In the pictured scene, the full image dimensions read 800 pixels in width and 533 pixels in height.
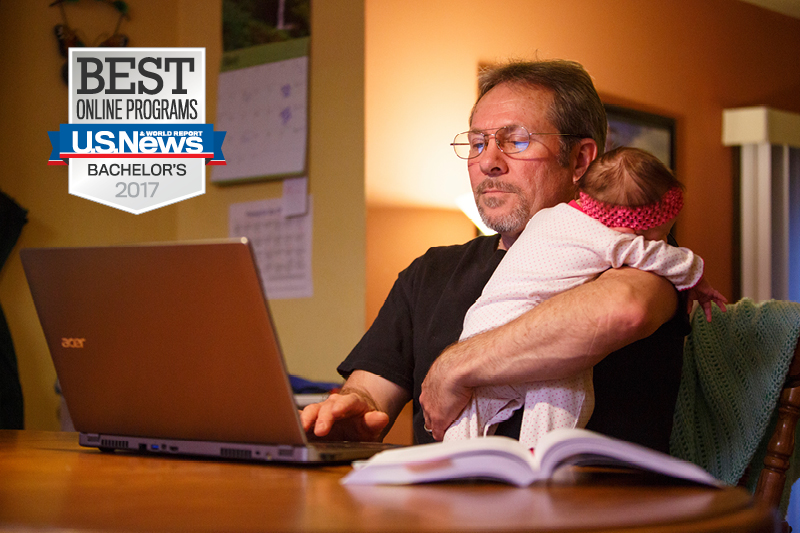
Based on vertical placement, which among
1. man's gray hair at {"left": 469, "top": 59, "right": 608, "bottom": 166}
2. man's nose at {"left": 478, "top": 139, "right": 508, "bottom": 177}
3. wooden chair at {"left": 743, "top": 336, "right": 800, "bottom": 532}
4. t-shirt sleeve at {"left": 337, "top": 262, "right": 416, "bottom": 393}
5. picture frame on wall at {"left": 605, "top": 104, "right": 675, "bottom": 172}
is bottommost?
wooden chair at {"left": 743, "top": 336, "right": 800, "bottom": 532}

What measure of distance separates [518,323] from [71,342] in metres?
0.63

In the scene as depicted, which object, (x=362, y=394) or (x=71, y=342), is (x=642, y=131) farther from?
(x=71, y=342)

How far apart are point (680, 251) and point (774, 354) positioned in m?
0.23

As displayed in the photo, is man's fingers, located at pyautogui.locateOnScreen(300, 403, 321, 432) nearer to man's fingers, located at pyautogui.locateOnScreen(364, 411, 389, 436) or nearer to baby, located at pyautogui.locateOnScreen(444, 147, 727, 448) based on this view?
man's fingers, located at pyautogui.locateOnScreen(364, 411, 389, 436)

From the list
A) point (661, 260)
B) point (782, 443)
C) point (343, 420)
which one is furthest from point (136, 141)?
point (782, 443)

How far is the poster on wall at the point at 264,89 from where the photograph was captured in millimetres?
3031

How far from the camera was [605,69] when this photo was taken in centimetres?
385

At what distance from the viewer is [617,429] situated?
4.45 ft

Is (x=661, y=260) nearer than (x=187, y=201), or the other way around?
(x=661, y=260)

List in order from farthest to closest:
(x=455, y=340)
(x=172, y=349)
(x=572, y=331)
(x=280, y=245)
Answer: (x=280, y=245) → (x=455, y=340) → (x=572, y=331) → (x=172, y=349)

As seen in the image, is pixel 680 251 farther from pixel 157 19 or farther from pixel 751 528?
pixel 157 19

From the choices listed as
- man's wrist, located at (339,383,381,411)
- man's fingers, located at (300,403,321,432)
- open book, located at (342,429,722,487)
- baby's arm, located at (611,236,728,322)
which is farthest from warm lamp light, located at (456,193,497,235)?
open book, located at (342,429,722,487)

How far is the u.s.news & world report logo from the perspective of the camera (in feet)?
10.6

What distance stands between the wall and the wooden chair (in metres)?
1.71
